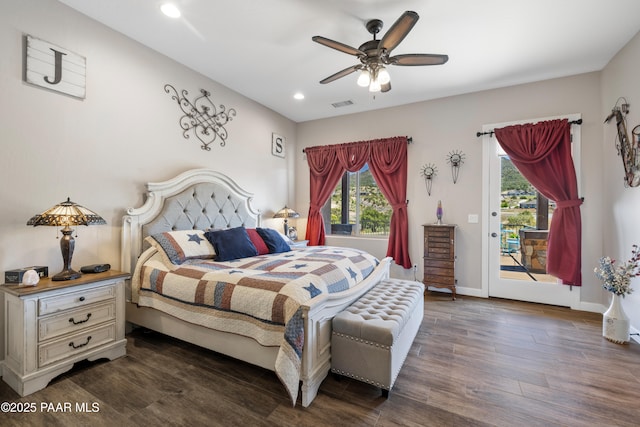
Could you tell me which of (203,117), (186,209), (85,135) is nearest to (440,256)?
(186,209)

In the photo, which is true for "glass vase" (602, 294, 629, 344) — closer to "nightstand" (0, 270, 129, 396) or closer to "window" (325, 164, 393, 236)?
"window" (325, 164, 393, 236)

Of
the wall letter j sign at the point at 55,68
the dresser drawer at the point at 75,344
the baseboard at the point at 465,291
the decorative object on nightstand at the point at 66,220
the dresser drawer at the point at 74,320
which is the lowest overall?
the baseboard at the point at 465,291

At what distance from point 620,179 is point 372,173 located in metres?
2.92

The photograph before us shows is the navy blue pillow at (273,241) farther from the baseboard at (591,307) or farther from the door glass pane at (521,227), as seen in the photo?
the baseboard at (591,307)

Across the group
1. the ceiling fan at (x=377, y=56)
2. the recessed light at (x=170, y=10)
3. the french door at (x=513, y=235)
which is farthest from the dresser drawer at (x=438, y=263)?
the recessed light at (x=170, y=10)

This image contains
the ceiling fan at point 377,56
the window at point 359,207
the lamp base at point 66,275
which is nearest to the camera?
the lamp base at point 66,275

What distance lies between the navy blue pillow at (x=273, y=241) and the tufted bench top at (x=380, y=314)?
131 centimetres

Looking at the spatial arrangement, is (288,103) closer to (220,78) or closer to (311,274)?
(220,78)

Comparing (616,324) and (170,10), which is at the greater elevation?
(170,10)

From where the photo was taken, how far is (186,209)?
323 centimetres

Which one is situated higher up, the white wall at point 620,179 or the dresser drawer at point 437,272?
the white wall at point 620,179

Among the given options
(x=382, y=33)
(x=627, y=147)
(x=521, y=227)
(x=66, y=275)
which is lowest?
(x=66, y=275)

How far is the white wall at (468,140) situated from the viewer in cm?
338

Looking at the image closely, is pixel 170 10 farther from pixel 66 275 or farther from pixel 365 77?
pixel 66 275
